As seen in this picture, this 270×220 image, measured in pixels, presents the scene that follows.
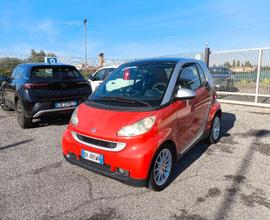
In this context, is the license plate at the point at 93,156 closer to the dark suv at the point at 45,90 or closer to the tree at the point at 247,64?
the dark suv at the point at 45,90

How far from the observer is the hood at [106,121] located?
295 cm

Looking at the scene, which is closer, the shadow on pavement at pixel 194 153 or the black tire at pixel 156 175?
the black tire at pixel 156 175

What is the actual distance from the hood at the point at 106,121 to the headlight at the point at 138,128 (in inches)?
1.9

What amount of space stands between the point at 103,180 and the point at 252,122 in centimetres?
518

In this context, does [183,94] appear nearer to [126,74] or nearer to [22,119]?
[126,74]

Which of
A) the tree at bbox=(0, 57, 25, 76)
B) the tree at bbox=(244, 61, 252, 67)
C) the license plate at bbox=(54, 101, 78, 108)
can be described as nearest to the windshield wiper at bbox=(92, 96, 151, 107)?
the license plate at bbox=(54, 101, 78, 108)

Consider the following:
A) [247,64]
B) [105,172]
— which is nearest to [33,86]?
[105,172]

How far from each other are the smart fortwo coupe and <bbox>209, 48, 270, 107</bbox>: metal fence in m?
6.21

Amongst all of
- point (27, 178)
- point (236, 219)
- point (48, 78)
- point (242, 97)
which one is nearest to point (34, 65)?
point (48, 78)

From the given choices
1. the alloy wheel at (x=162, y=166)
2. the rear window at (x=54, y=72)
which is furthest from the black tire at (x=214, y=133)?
the rear window at (x=54, y=72)

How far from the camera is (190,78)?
13.3 feet

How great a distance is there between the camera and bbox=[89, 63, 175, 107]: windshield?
3.37m

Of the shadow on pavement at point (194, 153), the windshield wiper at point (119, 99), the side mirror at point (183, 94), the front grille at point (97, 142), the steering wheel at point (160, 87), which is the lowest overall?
the shadow on pavement at point (194, 153)

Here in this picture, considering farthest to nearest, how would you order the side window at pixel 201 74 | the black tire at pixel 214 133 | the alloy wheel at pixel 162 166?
the black tire at pixel 214 133, the side window at pixel 201 74, the alloy wheel at pixel 162 166
